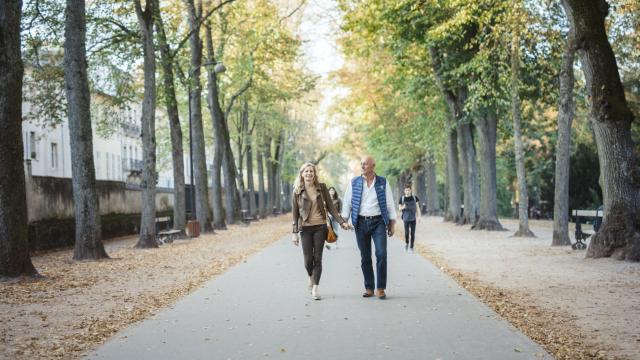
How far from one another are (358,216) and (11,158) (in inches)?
268

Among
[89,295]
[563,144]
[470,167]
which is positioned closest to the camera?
[89,295]

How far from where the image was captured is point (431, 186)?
5428 centimetres

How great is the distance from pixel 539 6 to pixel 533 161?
75.4ft

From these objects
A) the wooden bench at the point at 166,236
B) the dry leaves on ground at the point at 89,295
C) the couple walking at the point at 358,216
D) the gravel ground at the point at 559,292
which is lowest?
the gravel ground at the point at 559,292

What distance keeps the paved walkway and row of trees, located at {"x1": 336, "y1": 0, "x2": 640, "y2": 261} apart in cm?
559

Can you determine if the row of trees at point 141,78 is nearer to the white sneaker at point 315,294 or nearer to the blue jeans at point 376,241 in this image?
the white sneaker at point 315,294

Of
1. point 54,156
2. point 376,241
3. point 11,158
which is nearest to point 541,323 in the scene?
point 376,241

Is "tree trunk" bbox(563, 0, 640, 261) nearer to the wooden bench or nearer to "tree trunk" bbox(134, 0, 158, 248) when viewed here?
"tree trunk" bbox(134, 0, 158, 248)

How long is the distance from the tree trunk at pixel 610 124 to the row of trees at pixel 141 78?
10.7m

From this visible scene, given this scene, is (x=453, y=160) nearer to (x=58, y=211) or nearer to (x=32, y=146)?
(x=58, y=211)

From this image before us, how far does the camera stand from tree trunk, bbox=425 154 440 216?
5072 cm

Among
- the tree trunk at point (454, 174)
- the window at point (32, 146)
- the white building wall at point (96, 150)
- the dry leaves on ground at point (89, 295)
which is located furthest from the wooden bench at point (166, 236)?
the window at point (32, 146)

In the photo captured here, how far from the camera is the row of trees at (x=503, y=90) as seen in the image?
53.4 ft

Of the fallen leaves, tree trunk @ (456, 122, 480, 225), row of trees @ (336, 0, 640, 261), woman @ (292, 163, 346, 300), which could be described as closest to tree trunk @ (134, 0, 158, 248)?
row of trees @ (336, 0, 640, 261)
